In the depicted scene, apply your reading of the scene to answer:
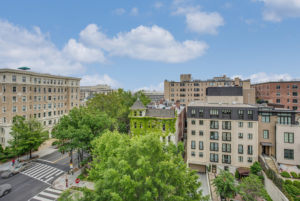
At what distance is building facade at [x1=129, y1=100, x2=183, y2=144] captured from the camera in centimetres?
3606

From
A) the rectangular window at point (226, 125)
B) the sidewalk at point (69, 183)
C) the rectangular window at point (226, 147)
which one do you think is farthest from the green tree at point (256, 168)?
the sidewalk at point (69, 183)

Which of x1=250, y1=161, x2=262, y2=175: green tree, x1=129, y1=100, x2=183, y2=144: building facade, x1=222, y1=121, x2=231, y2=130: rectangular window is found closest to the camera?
x1=250, y1=161, x2=262, y2=175: green tree

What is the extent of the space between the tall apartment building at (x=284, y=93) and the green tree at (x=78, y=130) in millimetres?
78416

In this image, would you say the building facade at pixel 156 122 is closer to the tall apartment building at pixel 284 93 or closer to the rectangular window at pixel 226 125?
the rectangular window at pixel 226 125

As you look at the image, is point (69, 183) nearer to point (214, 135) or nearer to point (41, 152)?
point (41, 152)

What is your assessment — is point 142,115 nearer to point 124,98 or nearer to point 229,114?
point 229,114

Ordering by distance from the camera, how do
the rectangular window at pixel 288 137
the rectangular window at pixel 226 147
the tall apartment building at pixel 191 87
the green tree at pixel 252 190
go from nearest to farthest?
the green tree at pixel 252 190
the rectangular window at pixel 288 137
the rectangular window at pixel 226 147
the tall apartment building at pixel 191 87

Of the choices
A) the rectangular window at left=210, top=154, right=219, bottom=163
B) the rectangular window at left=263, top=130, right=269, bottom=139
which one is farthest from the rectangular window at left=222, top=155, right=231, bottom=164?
the rectangular window at left=263, top=130, right=269, bottom=139

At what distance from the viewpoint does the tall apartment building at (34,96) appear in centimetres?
4494

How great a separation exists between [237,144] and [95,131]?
99.9ft

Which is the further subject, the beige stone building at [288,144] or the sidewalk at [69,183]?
the beige stone building at [288,144]

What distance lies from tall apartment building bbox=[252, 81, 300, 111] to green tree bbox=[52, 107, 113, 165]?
7842 cm

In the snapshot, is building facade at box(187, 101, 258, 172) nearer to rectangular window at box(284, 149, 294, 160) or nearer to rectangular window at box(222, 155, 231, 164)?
rectangular window at box(222, 155, 231, 164)

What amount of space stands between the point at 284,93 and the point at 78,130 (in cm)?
8621
